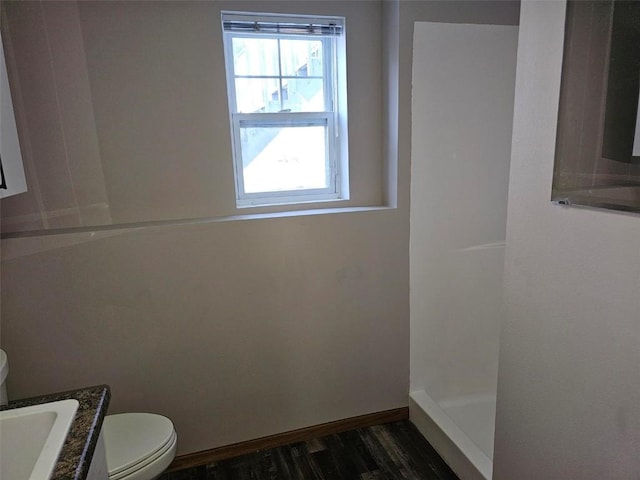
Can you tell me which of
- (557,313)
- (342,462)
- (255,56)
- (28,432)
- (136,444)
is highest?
(255,56)

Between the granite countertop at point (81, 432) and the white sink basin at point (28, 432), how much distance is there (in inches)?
0.8

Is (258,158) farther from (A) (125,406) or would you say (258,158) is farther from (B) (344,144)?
(A) (125,406)

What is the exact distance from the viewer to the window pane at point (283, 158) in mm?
Answer: 2203

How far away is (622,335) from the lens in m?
1.07

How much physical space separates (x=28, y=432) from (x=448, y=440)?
1.75m

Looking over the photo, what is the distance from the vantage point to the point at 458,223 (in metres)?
2.39

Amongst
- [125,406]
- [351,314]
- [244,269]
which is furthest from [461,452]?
[125,406]

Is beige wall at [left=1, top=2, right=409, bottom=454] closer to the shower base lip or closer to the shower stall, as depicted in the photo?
the shower stall

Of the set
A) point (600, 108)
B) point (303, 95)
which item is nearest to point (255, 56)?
point (303, 95)

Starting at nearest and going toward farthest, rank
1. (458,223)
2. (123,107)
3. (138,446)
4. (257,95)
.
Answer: (138,446)
(123,107)
(257,95)
(458,223)

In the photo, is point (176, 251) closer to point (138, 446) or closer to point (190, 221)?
point (190, 221)

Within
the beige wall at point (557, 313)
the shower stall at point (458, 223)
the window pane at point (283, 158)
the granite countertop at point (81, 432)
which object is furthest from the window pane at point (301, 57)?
the granite countertop at point (81, 432)

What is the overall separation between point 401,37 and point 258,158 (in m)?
0.91

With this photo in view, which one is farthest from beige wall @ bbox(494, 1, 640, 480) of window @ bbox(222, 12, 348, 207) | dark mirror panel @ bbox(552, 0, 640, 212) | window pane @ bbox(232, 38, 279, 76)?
window pane @ bbox(232, 38, 279, 76)
